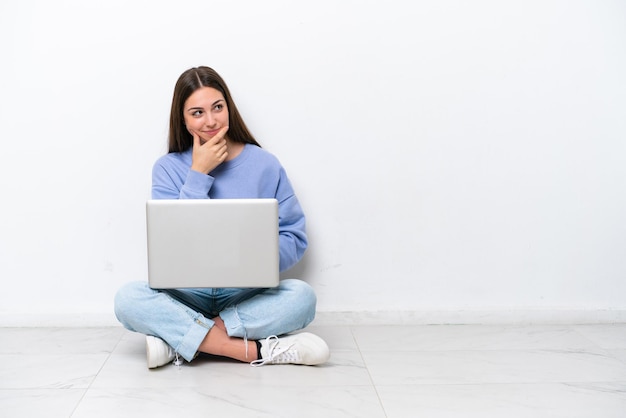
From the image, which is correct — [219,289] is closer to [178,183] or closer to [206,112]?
[178,183]

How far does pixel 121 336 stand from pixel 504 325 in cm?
107

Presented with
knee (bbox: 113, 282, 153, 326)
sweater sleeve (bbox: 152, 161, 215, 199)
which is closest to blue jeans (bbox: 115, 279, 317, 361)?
knee (bbox: 113, 282, 153, 326)

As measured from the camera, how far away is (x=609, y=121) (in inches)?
84.7

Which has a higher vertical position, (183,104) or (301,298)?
(183,104)

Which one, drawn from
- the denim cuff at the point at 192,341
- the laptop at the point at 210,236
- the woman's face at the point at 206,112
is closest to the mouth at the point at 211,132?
the woman's face at the point at 206,112

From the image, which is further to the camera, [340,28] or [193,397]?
[340,28]

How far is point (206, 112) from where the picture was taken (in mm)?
1928

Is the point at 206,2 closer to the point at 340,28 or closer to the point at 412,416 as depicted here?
the point at 340,28

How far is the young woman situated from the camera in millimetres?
1782

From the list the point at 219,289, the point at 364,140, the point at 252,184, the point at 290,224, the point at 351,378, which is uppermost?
the point at 364,140

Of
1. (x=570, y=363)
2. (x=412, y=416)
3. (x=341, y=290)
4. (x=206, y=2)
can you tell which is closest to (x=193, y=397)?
(x=412, y=416)

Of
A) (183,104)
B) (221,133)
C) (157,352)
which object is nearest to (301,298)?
(157,352)

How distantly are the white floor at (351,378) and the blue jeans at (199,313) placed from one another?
8 cm

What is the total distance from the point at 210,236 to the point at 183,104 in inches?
17.7
